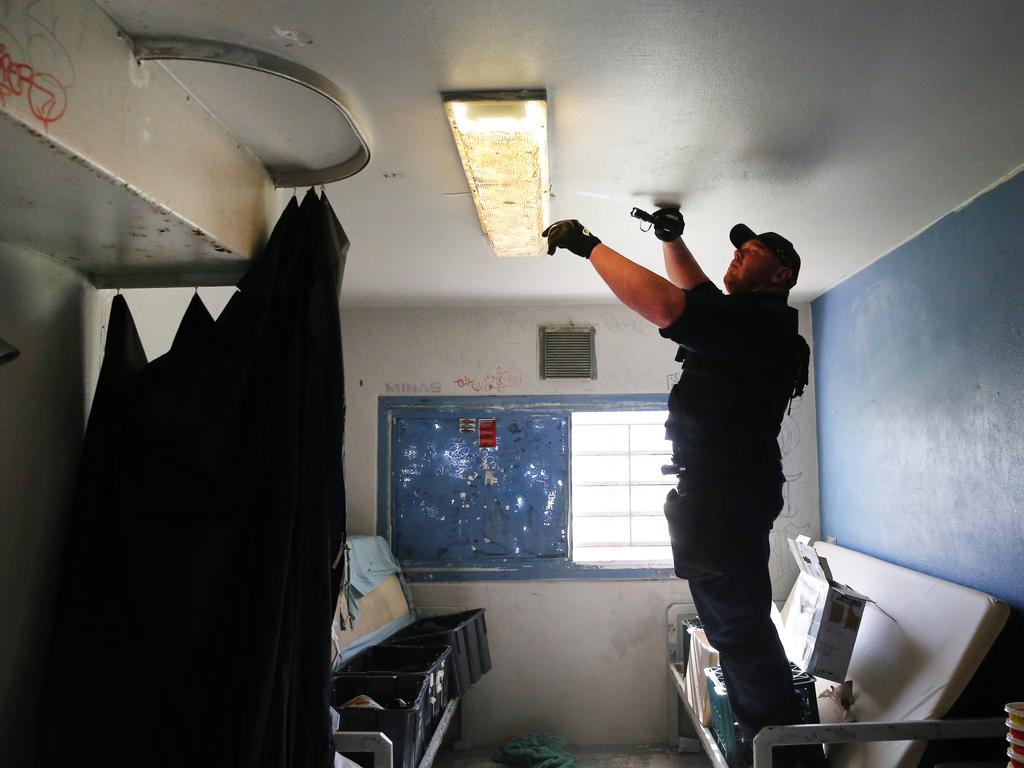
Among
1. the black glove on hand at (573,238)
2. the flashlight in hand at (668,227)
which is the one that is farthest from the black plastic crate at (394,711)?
the flashlight in hand at (668,227)

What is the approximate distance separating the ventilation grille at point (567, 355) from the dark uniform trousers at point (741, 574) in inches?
78.1

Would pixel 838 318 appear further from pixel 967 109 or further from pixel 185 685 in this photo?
pixel 185 685

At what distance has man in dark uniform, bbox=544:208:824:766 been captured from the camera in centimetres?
196

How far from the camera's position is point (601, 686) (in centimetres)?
394

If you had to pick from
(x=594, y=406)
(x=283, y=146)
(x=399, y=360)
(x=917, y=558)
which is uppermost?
(x=283, y=146)

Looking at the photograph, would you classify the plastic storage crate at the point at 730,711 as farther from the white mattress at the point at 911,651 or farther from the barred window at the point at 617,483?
the barred window at the point at 617,483

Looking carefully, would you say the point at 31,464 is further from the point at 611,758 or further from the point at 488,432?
the point at 611,758

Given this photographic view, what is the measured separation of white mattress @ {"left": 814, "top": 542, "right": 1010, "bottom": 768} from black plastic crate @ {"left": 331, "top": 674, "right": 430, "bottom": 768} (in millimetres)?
1495

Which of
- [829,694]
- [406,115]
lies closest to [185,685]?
[406,115]

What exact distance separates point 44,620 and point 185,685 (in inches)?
14.6

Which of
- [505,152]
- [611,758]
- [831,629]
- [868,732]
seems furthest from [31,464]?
[611,758]

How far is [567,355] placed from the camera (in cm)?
411

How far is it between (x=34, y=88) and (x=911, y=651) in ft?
9.66

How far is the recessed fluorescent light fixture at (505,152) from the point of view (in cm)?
166
